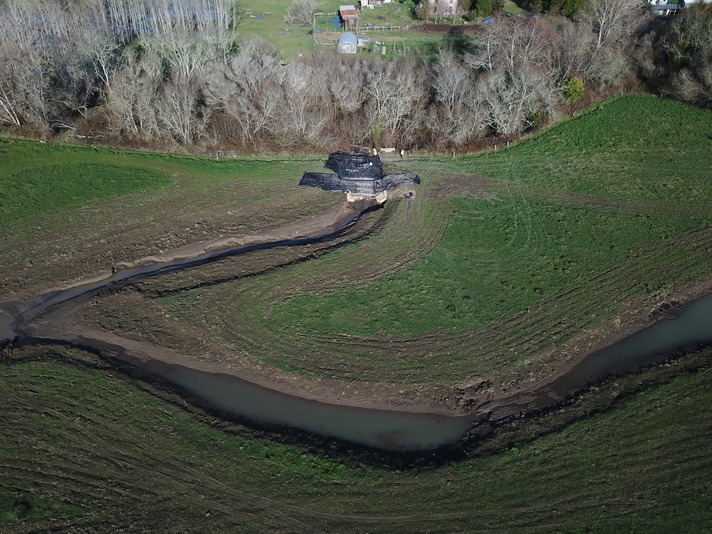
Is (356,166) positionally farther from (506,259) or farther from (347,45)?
(347,45)

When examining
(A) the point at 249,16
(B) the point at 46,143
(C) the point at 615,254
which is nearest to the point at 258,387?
(C) the point at 615,254

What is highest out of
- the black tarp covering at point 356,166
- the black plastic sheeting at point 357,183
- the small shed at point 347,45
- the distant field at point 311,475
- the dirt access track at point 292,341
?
the small shed at point 347,45

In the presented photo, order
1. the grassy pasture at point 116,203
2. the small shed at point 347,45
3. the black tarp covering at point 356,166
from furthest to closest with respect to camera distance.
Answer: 1. the small shed at point 347,45
2. the black tarp covering at point 356,166
3. the grassy pasture at point 116,203

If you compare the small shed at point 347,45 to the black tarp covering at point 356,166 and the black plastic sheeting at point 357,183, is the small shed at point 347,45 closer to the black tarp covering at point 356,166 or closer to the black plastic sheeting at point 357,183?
the black tarp covering at point 356,166

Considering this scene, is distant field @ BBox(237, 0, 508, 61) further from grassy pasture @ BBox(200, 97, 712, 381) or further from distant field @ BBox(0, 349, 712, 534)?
distant field @ BBox(0, 349, 712, 534)

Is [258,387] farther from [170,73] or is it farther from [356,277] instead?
[170,73]

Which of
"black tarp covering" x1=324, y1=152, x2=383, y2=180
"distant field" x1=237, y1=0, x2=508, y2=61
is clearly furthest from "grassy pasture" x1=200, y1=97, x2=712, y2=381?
"distant field" x1=237, y1=0, x2=508, y2=61

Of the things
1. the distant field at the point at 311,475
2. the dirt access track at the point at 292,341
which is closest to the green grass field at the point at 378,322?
the distant field at the point at 311,475
